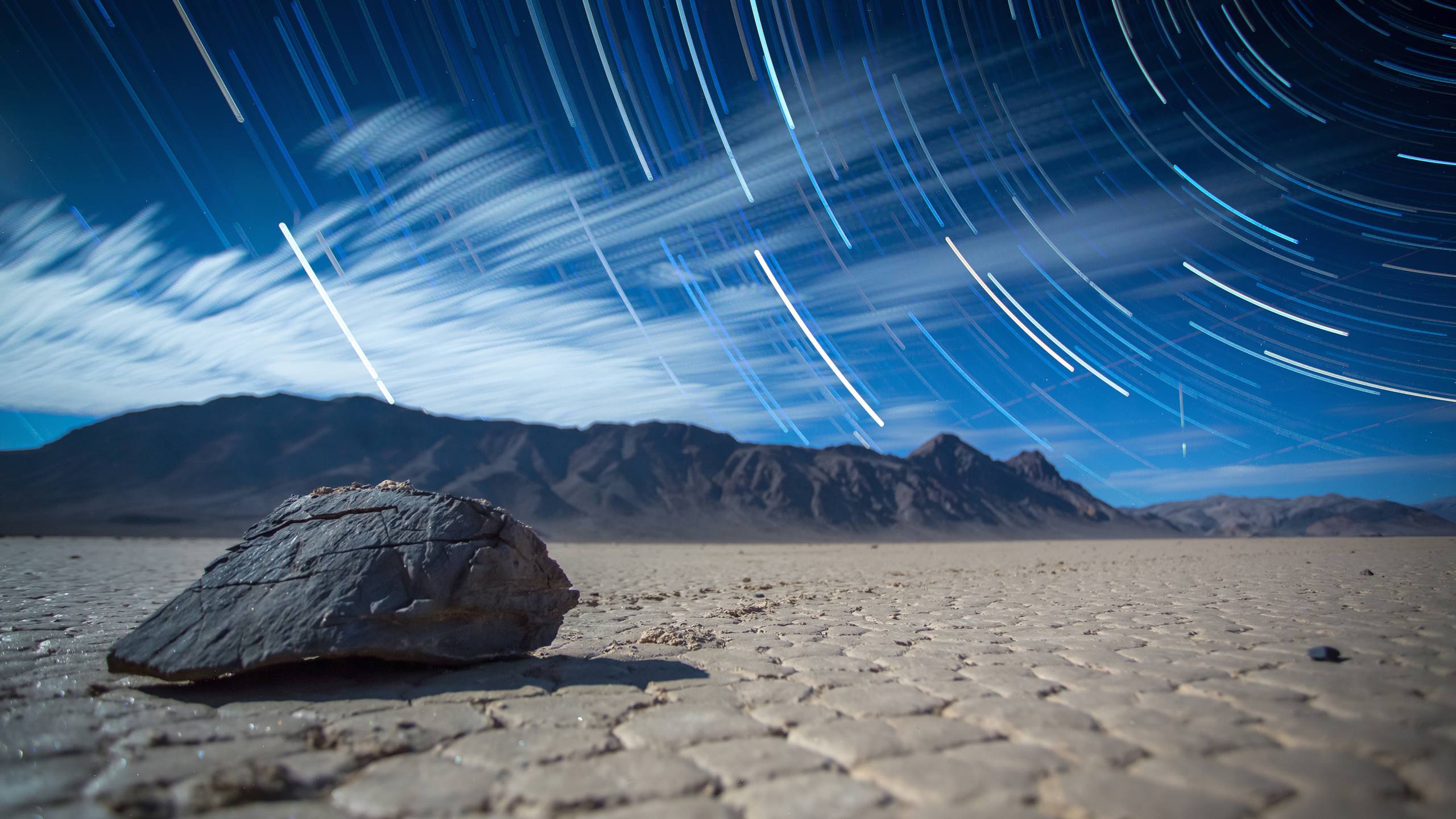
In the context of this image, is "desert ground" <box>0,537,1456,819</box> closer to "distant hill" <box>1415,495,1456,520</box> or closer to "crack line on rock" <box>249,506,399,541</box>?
"crack line on rock" <box>249,506,399,541</box>

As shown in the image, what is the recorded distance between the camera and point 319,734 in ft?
9.06

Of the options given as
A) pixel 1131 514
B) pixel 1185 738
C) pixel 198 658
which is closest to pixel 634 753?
pixel 1185 738

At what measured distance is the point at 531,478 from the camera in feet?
261

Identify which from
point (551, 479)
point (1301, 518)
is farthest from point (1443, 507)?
point (551, 479)

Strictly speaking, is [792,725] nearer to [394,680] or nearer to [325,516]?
[394,680]

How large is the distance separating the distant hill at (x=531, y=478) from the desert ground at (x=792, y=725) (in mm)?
54736

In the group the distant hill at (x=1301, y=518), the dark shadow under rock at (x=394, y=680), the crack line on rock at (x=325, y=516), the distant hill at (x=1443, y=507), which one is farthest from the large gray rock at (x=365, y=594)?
the distant hill at (x=1443, y=507)

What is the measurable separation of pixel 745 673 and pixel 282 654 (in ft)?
8.61

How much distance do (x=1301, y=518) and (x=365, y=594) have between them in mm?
187426

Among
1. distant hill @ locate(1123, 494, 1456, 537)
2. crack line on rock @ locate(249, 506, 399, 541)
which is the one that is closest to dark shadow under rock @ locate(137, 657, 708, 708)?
crack line on rock @ locate(249, 506, 399, 541)

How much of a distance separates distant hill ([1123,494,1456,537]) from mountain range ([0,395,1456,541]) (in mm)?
1166

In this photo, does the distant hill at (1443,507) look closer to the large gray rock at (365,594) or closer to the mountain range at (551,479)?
the mountain range at (551,479)

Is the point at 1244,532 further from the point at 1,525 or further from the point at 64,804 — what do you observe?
the point at 1,525

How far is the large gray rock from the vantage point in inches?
140
